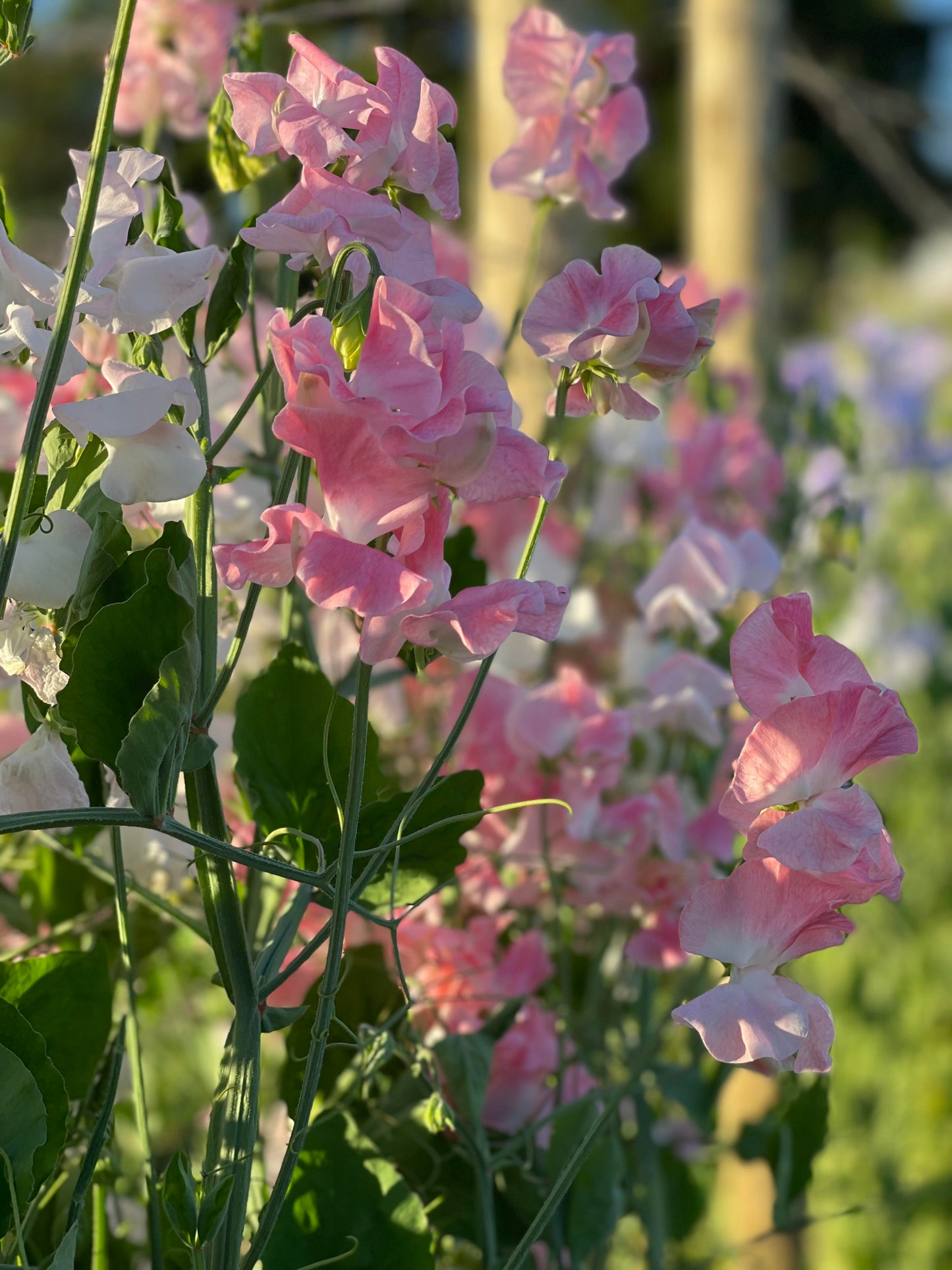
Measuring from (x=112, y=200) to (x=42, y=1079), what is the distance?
0.28 meters

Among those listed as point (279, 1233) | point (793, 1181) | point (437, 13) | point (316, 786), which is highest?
point (316, 786)

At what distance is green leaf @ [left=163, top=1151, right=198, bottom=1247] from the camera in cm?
36

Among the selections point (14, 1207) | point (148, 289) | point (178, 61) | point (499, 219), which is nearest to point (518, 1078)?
point (14, 1207)

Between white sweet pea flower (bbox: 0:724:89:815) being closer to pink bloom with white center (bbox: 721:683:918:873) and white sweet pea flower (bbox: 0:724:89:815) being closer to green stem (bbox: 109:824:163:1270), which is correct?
green stem (bbox: 109:824:163:1270)

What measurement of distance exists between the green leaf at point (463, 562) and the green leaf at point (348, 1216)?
0.22 m

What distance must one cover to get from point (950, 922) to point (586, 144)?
192 centimetres

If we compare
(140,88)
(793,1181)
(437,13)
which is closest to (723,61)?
(140,88)

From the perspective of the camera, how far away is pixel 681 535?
28.0 inches

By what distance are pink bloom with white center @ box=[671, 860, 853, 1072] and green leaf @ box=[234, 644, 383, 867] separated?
14cm

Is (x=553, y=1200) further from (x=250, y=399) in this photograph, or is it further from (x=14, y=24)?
(x=14, y=24)

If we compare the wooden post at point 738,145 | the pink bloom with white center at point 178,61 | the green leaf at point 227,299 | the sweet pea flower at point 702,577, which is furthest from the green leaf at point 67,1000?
the wooden post at point 738,145

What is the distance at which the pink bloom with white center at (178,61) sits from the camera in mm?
758

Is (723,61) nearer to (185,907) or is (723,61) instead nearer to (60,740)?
(185,907)

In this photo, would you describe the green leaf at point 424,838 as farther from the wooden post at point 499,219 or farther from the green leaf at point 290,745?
the wooden post at point 499,219
